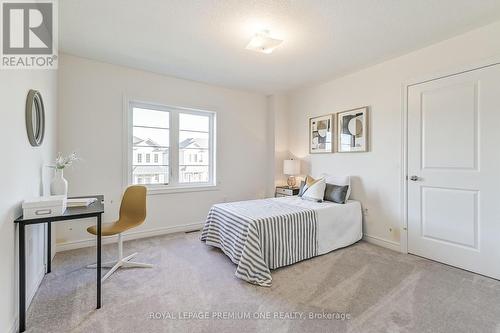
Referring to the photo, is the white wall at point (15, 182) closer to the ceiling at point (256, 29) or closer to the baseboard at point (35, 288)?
the baseboard at point (35, 288)

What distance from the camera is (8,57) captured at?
5.08ft

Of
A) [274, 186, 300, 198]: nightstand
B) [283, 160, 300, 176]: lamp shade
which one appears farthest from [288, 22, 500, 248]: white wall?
[274, 186, 300, 198]: nightstand

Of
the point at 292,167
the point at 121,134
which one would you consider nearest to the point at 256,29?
the point at 121,134

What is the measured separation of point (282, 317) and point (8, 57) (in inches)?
102

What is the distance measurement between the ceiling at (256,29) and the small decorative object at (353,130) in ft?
2.11

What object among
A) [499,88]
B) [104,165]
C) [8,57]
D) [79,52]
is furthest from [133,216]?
[499,88]

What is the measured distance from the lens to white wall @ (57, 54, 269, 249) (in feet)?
9.62

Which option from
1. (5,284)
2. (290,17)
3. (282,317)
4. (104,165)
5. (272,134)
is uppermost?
(290,17)

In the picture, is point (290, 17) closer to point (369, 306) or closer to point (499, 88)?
point (499, 88)

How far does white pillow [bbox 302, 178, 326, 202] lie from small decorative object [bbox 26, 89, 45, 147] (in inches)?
120

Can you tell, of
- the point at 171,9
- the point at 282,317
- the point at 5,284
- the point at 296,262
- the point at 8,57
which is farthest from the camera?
the point at 296,262

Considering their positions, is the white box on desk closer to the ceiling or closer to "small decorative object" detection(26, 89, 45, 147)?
"small decorative object" detection(26, 89, 45, 147)

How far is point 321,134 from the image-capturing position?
3.89 metres

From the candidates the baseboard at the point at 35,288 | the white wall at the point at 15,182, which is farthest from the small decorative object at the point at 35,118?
the baseboard at the point at 35,288
